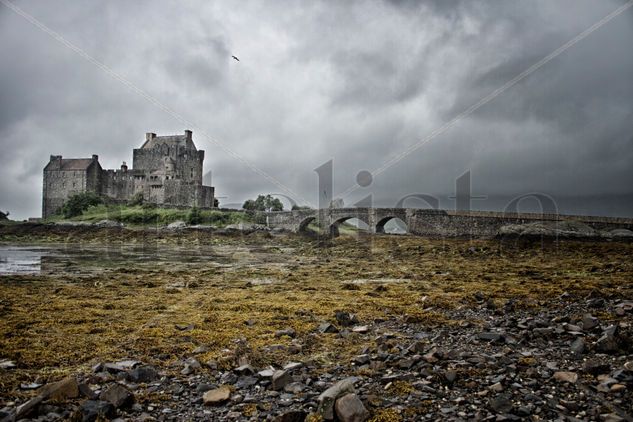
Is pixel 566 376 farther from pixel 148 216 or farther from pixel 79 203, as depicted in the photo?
pixel 79 203

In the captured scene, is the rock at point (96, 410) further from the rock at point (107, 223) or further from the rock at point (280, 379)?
the rock at point (107, 223)

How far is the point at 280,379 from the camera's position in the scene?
4.05 metres

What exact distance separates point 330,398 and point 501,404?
1572 mm

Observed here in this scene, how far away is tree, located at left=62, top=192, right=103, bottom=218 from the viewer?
66.2 metres

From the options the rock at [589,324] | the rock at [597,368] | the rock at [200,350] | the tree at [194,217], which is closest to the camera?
the rock at [597,368]

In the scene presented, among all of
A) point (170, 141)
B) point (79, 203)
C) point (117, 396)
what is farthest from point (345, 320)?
point (170, 141)

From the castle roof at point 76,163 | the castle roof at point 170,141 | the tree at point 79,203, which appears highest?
the castle roof at point 170,141

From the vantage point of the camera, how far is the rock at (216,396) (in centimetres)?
368

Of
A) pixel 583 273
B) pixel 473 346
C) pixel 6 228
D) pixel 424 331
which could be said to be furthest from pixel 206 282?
pixel 6 228

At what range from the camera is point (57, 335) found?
621cm

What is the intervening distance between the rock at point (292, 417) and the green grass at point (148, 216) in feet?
201

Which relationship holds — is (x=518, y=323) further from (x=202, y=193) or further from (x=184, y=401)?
(x=202, y=193)

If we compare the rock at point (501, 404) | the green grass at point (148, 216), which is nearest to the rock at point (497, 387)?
the rock at point (501, 404)

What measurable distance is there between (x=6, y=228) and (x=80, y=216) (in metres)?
10.6
